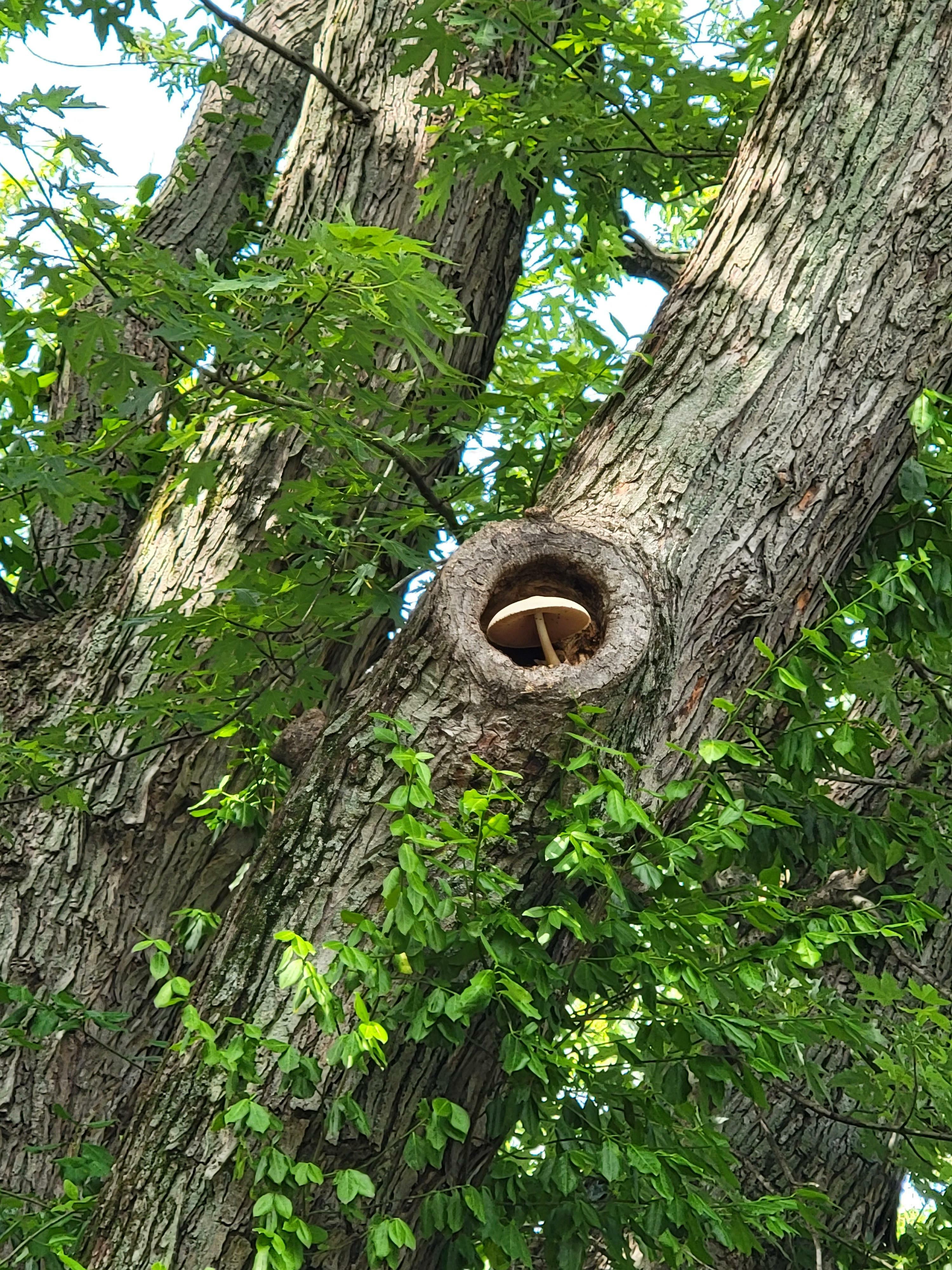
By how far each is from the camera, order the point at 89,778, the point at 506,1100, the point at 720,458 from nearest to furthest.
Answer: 1. the point at 506,1100
2. the point at 720,458
3. the point at 89,778

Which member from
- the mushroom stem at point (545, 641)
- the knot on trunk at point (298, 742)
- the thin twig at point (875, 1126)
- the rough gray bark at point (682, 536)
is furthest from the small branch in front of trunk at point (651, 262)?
the thin twig at point (875, 1126)

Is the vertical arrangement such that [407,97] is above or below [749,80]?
below

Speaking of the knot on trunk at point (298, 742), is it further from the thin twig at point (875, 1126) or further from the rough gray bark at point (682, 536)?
the thin twig at point (875, 1126)

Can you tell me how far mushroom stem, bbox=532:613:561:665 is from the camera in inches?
86.3

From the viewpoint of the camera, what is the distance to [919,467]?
2520mm

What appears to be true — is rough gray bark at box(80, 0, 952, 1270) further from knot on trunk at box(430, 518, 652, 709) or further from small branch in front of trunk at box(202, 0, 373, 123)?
small branch in front of trunk at box(202, 0, 373, 123)

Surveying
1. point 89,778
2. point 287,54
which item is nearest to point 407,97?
point 287,54

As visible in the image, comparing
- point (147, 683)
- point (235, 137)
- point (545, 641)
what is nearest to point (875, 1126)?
point (545, 641)

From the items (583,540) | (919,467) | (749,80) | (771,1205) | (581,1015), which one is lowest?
(771,1205)

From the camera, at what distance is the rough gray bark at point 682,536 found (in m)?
2.07

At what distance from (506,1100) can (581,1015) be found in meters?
0.29

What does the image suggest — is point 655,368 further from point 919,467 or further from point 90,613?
point 90,613

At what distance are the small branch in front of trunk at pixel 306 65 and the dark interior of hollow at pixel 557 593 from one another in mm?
1937

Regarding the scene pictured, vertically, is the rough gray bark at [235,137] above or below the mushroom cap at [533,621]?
above
